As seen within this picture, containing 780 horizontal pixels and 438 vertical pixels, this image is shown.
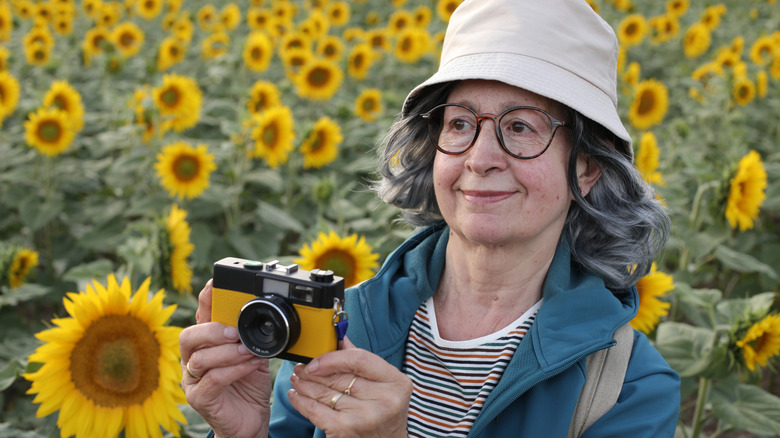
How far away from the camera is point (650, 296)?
245 centimetres

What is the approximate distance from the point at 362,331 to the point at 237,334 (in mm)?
361

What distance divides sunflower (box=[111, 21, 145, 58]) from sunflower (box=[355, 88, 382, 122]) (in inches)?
115

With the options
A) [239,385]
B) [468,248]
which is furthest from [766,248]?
[239,385]

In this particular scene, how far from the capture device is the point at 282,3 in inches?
310

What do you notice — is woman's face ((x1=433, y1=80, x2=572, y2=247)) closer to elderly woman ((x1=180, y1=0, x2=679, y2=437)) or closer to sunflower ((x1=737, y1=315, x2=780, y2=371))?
elderly woman ((x1=180, y1=0, x2=679, y2=437))

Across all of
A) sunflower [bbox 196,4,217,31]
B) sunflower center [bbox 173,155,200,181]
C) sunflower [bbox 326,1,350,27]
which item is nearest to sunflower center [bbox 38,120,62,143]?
sunflower center [bbox 173,155,200,181]

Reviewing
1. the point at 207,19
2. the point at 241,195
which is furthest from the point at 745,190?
the point at 207,19

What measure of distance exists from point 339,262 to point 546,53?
115 centimetres

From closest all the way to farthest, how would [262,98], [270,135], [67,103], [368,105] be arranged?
1. [270,135]
2. [67,103]
3. [262,98]
4. [368,105]

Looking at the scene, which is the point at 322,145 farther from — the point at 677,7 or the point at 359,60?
the point at 677,7

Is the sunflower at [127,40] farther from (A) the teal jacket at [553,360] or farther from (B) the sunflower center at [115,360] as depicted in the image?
(A) the teal jacket at [553,360]

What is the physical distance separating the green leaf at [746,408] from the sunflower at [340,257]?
128cm

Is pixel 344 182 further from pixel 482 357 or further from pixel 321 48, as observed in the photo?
pixel 482 357

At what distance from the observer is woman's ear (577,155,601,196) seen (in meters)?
1.74
